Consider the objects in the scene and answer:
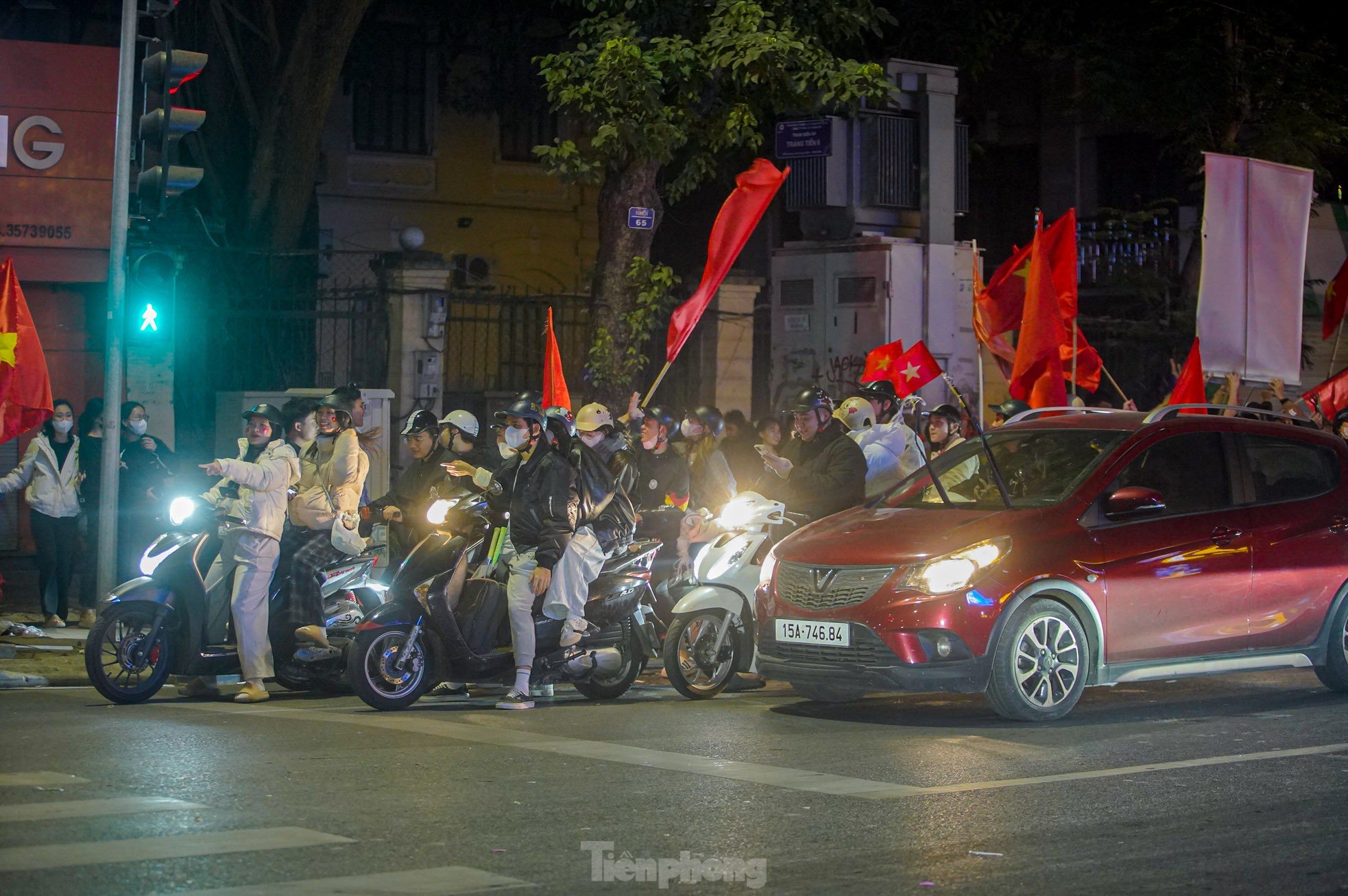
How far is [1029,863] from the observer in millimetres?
6340

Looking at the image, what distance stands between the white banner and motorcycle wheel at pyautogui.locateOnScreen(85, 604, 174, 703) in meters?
8.95

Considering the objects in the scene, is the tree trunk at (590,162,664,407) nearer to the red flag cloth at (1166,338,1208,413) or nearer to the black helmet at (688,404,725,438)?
the black helmet at (688,404,725,438)

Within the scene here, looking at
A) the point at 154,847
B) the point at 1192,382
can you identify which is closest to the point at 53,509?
the point at 154,847

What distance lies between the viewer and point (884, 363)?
57.8 feet

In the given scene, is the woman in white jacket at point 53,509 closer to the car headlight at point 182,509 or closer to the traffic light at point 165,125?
the traffic light at point 165,125

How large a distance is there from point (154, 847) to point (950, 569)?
474 cm

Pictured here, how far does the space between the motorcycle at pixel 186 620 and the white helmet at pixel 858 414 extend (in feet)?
13.1

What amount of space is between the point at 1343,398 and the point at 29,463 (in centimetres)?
1164

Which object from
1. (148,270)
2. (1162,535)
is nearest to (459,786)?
(1162,535)

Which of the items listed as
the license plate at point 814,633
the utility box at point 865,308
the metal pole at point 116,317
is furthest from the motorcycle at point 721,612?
the utility box at point 865,308

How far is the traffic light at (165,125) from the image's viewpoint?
42.6ft

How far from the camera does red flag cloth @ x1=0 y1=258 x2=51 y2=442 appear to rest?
14.0 metres

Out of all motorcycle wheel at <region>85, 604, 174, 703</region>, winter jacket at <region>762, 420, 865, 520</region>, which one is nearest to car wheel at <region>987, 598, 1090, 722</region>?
winter jacket at <region>762, 420, 865, 520</region>

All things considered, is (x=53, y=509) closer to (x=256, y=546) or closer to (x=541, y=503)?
(x=256, y=546)
